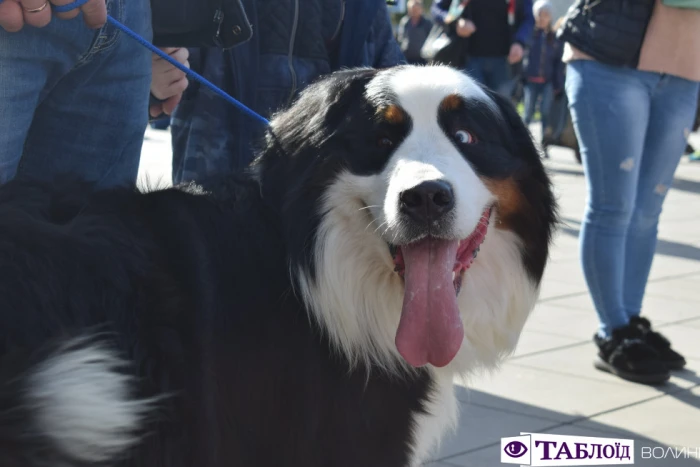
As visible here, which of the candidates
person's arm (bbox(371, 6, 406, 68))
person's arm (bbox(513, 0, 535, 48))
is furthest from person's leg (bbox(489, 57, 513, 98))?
person's arm (bbox(371, 6, 406, 68))

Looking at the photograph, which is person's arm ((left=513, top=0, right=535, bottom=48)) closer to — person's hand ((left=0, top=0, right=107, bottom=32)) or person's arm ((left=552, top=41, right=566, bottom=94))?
person's arm ((left=552, top=41, right=566, bottom=94))

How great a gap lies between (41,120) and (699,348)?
3669mm

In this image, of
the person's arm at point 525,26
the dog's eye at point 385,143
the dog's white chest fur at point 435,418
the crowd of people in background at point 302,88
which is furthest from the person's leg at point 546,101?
the dog's eye at point 385,143

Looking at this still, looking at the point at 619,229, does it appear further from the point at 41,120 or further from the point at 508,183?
the point at 41,120

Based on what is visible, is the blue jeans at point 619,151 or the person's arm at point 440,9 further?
the person's arm at point 440,9

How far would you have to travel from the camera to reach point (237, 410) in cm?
257

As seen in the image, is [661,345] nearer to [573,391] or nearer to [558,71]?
[573,391]

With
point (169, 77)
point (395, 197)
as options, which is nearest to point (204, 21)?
point (169, 77)

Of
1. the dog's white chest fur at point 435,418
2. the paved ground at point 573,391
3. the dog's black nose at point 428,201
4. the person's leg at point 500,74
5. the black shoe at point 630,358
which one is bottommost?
the paved ground at point 573,391

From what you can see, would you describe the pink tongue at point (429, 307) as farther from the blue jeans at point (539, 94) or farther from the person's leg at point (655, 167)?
the blue jeans at point (539, 94)

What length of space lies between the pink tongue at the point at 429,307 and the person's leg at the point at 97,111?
90 cm

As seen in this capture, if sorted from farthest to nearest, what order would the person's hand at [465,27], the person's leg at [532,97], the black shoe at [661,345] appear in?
the person's leg at [532,97] < the person's hand at [465,27] < the black shoe at [661,345]

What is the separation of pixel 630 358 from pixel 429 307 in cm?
216

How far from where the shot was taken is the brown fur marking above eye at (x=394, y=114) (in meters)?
2.86
